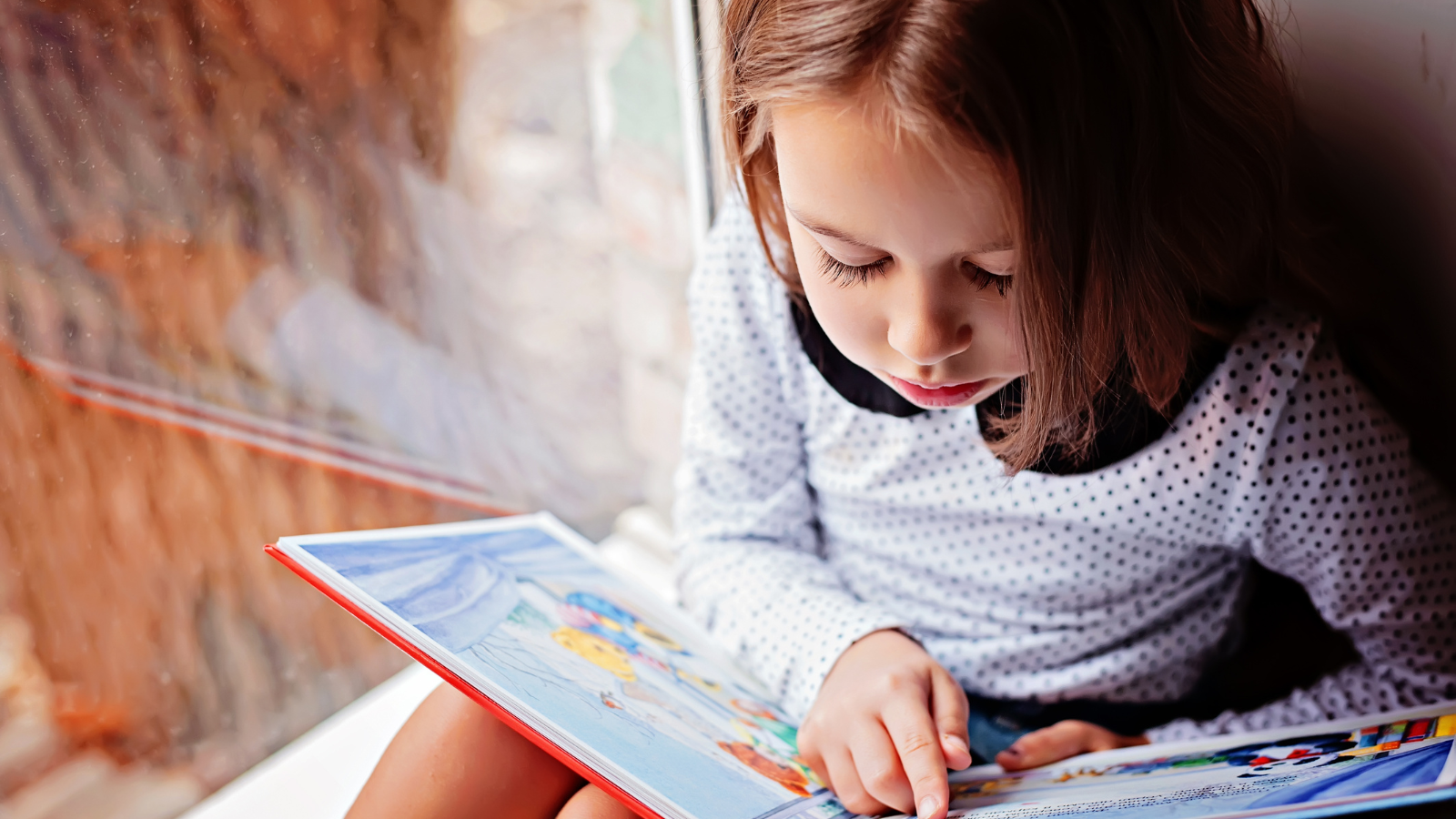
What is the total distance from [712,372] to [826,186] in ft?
0.92

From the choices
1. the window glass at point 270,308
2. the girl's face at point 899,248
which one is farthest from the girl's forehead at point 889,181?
the window glass at point 270,308

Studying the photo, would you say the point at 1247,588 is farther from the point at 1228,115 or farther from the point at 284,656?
the point at 284,656

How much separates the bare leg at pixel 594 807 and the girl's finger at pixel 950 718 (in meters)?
0.18

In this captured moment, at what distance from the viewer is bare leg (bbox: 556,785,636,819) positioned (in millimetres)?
550

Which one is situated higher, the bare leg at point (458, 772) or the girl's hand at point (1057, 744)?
the bare leg at point (458, 772)

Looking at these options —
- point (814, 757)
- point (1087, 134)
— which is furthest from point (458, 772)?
point (1087, 134)

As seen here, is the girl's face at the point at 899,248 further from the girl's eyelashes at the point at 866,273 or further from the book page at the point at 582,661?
the book page at the point at 582,661

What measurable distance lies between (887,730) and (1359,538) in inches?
11.6

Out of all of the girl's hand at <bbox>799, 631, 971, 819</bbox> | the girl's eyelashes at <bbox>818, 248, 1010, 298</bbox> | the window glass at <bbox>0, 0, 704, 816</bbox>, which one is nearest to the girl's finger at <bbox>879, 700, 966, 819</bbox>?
the girl's hand at <bbox>799, 631, 971, 819</bbox>

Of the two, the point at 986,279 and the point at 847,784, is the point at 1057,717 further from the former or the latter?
the point at 986,279

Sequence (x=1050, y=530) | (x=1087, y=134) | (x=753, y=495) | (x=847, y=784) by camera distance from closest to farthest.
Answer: (x=1087, y=134), (x=847, y=784), (x=1050, y=530), (x=753, y=495)

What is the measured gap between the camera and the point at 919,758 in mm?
528

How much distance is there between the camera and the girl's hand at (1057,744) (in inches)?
23.5

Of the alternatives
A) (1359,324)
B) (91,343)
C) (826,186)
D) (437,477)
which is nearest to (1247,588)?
(1359,324)
